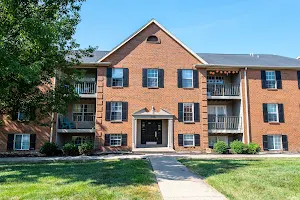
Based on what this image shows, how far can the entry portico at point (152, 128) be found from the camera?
17.9 meters

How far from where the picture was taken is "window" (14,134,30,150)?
17312mm

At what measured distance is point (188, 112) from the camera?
1862 centimetres

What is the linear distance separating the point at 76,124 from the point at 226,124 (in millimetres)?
12454

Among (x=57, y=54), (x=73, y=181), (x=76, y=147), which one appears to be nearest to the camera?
(x=73, y=181)

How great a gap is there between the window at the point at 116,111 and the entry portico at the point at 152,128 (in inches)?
45.6

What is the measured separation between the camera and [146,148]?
1778 cm

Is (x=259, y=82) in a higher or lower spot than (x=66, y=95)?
higher

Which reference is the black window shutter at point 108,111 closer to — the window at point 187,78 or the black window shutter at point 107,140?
the black window shutter at point 107,140

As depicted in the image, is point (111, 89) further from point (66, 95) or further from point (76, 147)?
point (66, 95)

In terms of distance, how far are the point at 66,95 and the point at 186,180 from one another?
7.35 meters

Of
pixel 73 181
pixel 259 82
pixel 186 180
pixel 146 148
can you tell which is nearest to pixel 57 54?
pixel 73 181

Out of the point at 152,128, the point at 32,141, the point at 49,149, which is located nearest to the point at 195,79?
the point at 152,128

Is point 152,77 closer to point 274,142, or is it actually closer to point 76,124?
point 76,124

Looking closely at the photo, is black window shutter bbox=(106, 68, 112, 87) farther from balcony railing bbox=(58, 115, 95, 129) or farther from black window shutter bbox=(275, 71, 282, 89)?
black window shutter bbox=(275, 71, 282, 89)
